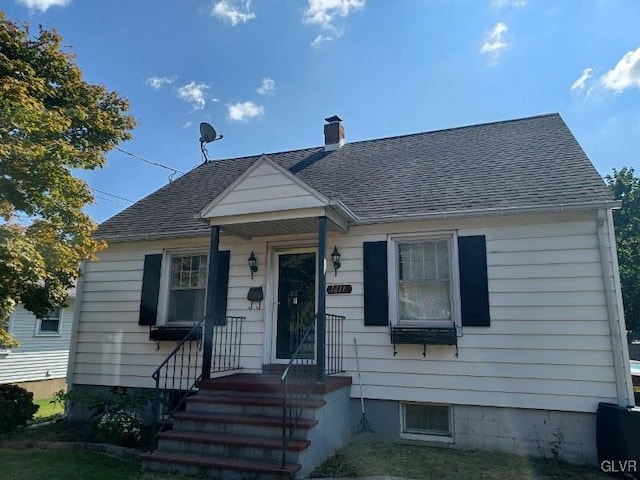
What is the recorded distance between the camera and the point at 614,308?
527cm

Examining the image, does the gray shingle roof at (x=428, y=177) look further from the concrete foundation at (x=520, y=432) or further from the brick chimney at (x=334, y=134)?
the concrete foundation at (x=520, y=432)

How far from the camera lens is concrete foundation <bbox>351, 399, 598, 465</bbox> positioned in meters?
5.27

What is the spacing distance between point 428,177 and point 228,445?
17.2 ft

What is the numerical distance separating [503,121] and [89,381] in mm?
9789

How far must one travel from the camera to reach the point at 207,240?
7613mm

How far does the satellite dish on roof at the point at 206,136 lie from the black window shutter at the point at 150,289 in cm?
394

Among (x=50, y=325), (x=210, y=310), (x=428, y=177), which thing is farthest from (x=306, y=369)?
(x=50, y=325)

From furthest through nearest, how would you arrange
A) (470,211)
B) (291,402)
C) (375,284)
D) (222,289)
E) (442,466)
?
(222,289) < (375,284) < (470,211) < (291,402) < (442,466)

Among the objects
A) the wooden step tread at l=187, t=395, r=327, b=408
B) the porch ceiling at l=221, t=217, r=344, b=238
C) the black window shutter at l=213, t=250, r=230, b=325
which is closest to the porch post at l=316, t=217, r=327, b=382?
the porch ceiling at l=221, t=217, r=344, b=238

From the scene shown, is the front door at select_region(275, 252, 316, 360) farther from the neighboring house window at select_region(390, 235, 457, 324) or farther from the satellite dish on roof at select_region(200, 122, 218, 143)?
the satellite dish on roof at select_region(200, 122, 218, 143)

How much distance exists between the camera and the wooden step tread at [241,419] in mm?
4855

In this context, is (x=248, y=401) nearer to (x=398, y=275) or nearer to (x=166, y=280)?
(x=398, y=275)

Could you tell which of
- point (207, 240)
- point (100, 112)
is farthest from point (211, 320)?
point (100, 112)

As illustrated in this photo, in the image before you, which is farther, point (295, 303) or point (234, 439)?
point (295, 303)
